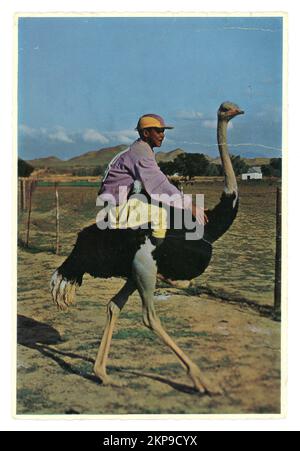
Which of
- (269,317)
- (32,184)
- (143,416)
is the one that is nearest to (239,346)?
(269,317)

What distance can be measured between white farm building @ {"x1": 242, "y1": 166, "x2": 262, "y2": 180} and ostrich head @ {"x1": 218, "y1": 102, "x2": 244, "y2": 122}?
506mm

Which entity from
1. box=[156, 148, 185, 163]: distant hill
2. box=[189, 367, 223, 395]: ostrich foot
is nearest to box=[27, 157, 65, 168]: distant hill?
box=[156, 148, 185, 163]: distant hill

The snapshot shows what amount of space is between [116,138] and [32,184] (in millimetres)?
911

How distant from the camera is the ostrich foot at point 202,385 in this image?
586cm

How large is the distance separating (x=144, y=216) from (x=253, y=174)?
1.08 m

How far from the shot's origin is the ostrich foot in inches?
231

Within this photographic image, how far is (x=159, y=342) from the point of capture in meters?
6.03

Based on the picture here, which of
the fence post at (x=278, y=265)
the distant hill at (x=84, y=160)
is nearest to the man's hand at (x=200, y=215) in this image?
the fence post at (x=278, y=265)

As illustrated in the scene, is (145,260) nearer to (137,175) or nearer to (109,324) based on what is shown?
(109,324)

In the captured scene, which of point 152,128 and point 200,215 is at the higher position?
point 152,128

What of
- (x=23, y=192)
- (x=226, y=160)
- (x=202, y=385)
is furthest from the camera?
(x=23, y=192)

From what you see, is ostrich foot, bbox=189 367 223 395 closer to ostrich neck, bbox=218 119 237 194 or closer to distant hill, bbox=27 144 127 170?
ostrich neck, bbox=218 119 237 194
